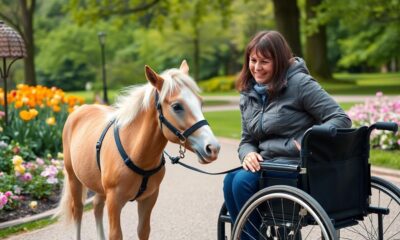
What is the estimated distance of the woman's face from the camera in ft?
13.6

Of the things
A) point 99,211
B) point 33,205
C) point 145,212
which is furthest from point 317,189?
point 33,205

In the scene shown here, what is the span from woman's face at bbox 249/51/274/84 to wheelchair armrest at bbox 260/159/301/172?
55 centimetres

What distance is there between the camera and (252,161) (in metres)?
4.07

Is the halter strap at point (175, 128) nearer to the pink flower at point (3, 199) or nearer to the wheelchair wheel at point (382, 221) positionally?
Result: the wheelchair wheel at point (382, 221)

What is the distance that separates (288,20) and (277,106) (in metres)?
22.0

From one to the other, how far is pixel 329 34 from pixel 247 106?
181 feet

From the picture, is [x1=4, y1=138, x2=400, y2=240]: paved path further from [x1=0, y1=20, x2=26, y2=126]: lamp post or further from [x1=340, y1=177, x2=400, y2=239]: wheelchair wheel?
[x1=0, y1=20, x2=26, y2=126]: lamp post

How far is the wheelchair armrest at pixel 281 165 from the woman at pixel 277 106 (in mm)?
52

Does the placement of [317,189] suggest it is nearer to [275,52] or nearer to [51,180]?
[275,52]

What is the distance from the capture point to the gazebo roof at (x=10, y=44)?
29.2ft

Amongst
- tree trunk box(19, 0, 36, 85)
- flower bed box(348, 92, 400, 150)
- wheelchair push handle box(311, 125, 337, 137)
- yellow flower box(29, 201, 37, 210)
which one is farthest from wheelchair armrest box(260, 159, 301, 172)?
tree trunk box(19, 0, 36, 85)

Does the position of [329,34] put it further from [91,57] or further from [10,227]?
[10,227]

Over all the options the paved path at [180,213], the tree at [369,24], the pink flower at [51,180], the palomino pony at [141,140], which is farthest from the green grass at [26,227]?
the tree at [369,24]

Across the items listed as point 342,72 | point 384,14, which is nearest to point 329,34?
point 342,72
